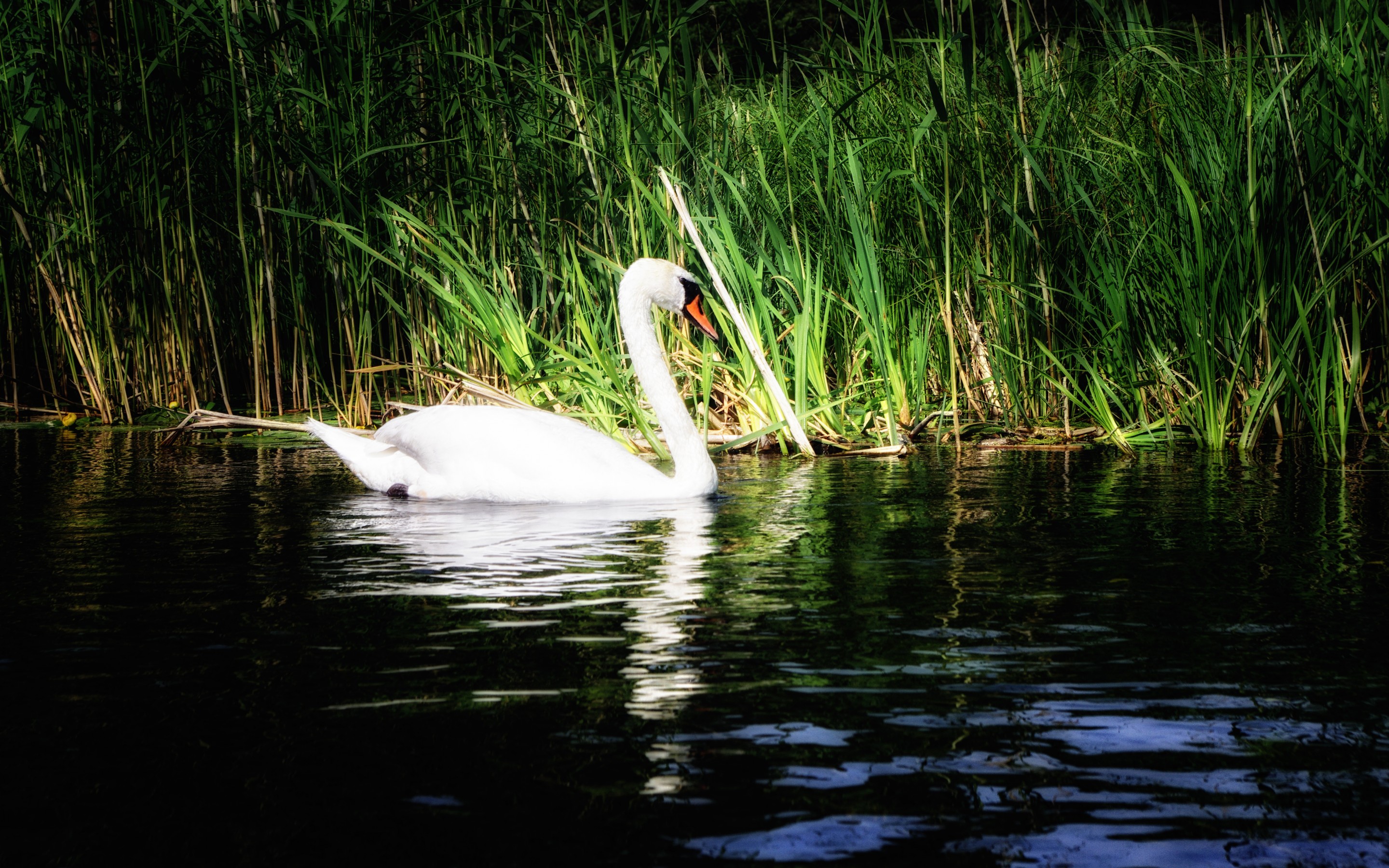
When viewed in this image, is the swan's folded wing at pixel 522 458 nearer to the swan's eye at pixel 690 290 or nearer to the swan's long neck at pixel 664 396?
the swan's long neck at pixel 664 396

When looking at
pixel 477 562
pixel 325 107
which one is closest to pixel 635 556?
pixel 477 562

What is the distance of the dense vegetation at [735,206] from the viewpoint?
242 inches

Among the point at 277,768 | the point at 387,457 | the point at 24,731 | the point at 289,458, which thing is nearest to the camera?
the point at 277,768

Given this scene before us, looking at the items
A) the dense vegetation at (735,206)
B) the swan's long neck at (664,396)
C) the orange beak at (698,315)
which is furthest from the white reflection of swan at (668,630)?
the dense vegetation at (735,206)

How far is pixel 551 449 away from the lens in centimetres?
537

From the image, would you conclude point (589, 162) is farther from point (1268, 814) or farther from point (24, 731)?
point (1268, 814)

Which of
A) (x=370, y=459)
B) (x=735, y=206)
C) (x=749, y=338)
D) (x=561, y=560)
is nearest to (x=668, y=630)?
(x=561, y=560)

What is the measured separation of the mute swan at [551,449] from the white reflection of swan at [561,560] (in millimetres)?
69

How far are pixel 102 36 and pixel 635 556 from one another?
17.3 feet

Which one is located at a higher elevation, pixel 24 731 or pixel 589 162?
pixel 589 162

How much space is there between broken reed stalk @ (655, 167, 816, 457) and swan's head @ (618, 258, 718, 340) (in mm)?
542

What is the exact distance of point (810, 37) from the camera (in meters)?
30.9

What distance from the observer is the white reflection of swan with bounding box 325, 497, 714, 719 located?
301 centimetres

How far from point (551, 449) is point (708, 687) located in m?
2.73
